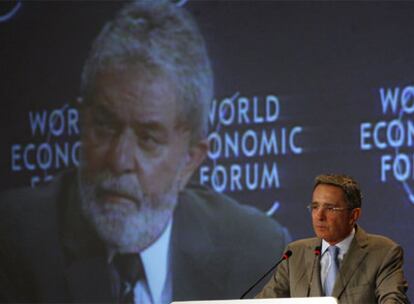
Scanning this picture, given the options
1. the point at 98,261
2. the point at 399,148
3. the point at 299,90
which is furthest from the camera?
the point at 98,261

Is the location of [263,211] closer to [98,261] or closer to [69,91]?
[98,261]

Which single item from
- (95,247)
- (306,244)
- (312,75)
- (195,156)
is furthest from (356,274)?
(95,247)

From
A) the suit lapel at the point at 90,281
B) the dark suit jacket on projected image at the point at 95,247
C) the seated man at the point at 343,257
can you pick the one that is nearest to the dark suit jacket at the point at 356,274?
the seated man at the point at 343,257

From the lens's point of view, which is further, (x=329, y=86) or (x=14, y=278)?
(x=14, y=278)

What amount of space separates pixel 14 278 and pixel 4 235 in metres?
0.33

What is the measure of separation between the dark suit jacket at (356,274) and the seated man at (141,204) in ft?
5.75

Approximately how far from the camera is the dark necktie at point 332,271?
13.4 ft

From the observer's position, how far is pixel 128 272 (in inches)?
249

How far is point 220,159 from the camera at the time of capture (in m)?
6.20

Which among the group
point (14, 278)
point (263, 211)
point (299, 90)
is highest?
point (299, 90)

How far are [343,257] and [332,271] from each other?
0.26ft

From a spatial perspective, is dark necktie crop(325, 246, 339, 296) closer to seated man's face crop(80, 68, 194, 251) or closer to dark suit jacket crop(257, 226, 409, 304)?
dark suit jacket crop(257, 226, 409, 304)

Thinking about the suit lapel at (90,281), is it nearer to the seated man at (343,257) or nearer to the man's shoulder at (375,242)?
the seated man at (343,257)

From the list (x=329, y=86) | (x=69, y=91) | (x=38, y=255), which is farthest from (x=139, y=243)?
(x=329, y=86)
